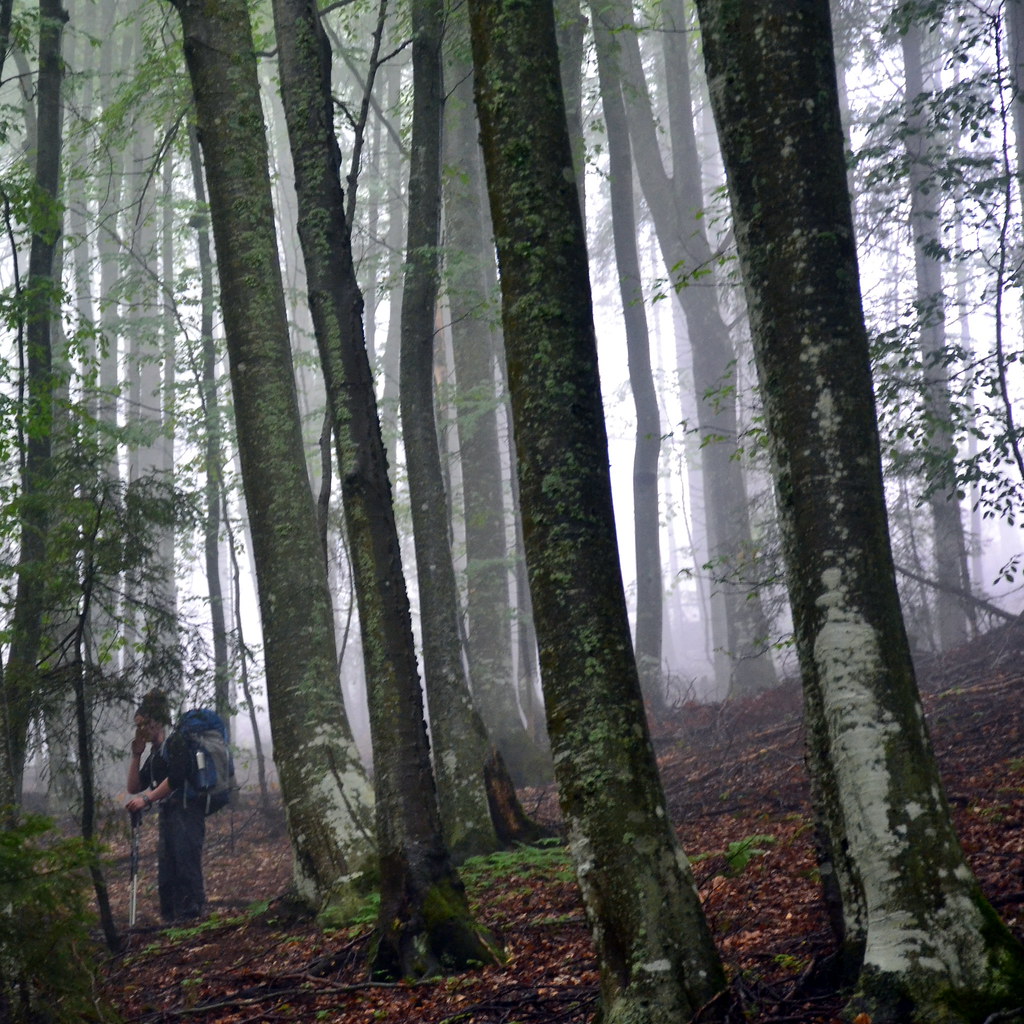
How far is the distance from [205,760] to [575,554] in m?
6.43

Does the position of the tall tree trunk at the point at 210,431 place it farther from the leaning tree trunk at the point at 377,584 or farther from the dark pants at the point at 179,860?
the leaning tree trunk at the point at 377,584

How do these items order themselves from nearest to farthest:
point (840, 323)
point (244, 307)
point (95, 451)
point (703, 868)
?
point (840, 323) → point (703, 868) → point (244, 307) → point (95, 451)

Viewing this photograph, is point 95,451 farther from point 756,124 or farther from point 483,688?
point 756,124

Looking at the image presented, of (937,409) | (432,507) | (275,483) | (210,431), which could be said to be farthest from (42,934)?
(937,409)

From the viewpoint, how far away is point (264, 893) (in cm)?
1057

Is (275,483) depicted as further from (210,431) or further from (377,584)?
(210,431)

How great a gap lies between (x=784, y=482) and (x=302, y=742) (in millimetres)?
4822

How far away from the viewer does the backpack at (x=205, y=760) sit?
9.36 m

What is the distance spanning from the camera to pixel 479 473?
15344 mm

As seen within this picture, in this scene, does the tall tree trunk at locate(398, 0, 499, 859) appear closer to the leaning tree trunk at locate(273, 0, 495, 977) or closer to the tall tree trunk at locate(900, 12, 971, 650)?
the leaning tree trunk at locate(273, 0, 495, 977)

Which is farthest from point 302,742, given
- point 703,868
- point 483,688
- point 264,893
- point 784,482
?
point 483,688

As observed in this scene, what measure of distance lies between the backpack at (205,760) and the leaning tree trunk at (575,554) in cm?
615

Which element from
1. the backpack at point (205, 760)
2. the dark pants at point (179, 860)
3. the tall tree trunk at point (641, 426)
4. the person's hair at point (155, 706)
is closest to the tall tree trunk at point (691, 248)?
the tall tree trunk at point (641, 426)

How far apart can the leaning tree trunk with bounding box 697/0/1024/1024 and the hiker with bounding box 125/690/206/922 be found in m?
6.97
